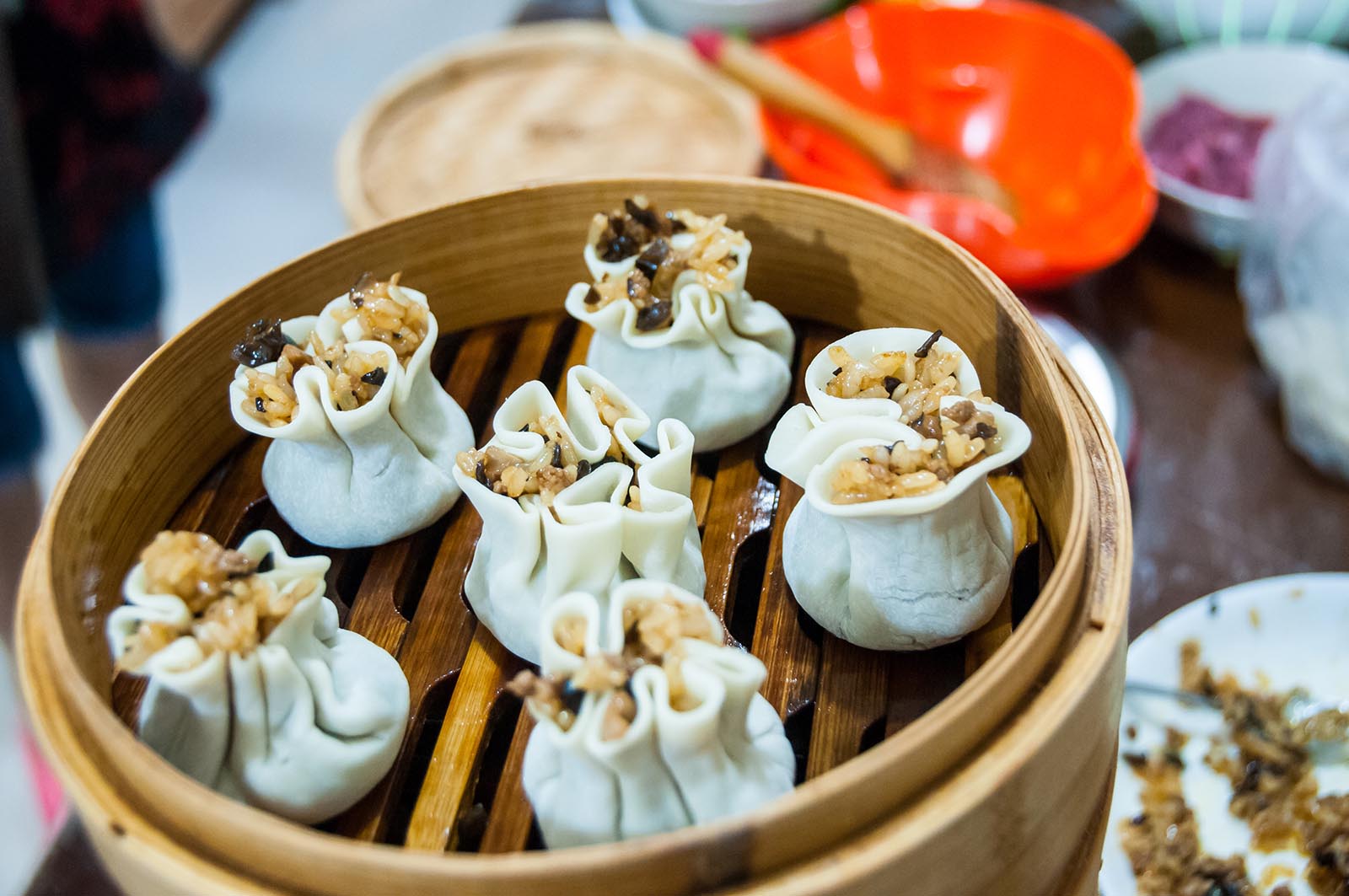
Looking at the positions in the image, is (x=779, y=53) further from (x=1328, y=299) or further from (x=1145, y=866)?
(x=1145, y=866)

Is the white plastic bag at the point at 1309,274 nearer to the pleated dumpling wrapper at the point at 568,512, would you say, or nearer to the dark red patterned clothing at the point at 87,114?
the pleated dumpling wrapper at the point at 568,512

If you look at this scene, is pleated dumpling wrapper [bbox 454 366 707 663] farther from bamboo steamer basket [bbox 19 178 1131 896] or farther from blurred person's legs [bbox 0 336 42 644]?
blurred person's legs [bbox 0 336 42 644]

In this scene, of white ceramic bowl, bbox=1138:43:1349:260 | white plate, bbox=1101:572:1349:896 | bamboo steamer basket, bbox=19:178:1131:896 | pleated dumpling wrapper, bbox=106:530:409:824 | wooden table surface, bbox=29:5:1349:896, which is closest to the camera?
bamboo steamer basket, bbox=19:178:1131:896

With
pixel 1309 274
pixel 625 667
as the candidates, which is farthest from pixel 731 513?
pixel 1309 274

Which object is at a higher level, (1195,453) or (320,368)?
(320,368)

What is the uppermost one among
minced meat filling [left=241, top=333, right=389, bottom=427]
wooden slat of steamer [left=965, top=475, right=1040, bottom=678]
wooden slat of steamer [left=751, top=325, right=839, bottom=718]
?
minced meat filling [left=241, top=333, right=389, bottom=427]

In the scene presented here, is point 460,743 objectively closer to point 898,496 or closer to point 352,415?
point 352,415

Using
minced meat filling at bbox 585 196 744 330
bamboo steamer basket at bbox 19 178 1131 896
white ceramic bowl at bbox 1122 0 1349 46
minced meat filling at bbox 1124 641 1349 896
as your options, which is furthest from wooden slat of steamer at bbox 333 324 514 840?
white ceramic bowl at bbox 1122 0 1349 46

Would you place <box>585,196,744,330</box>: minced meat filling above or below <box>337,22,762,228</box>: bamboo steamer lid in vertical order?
above
